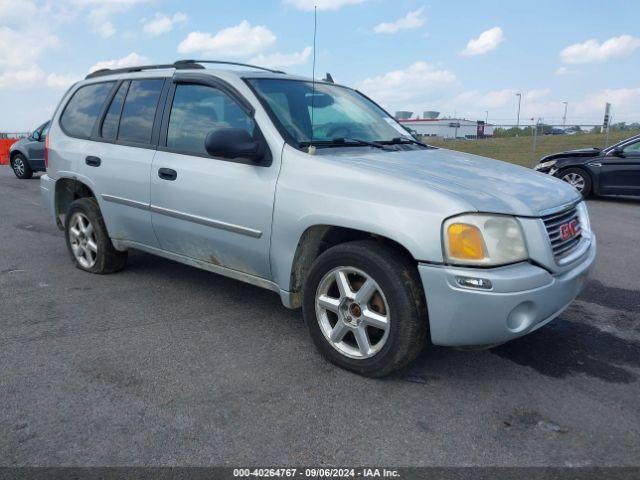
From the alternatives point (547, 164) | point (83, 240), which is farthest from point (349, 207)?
point (547, 164)

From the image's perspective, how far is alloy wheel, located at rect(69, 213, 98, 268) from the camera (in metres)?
5.30

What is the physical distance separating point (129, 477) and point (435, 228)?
181 centimetres

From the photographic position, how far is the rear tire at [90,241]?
202 inches

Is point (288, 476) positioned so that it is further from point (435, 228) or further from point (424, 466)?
point (435, 228)

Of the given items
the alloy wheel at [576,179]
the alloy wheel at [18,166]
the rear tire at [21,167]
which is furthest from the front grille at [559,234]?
the alloy wheel at [18,166]

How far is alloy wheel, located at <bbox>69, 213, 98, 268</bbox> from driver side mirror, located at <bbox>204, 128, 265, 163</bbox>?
2235 mm

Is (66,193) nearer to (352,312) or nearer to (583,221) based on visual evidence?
(352,312)

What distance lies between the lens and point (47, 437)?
2.68 meters

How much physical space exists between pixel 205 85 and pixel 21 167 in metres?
12.9

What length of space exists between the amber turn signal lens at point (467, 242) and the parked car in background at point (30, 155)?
1420 cm

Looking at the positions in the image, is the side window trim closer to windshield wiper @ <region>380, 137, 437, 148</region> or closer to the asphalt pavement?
windshield wiper @ <region>380, 137, 437, 148</region>

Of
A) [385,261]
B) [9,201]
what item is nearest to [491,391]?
[385,261]

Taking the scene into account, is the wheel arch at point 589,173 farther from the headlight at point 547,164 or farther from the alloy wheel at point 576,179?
the headlight at point 547,164

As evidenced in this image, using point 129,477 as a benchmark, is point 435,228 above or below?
above
